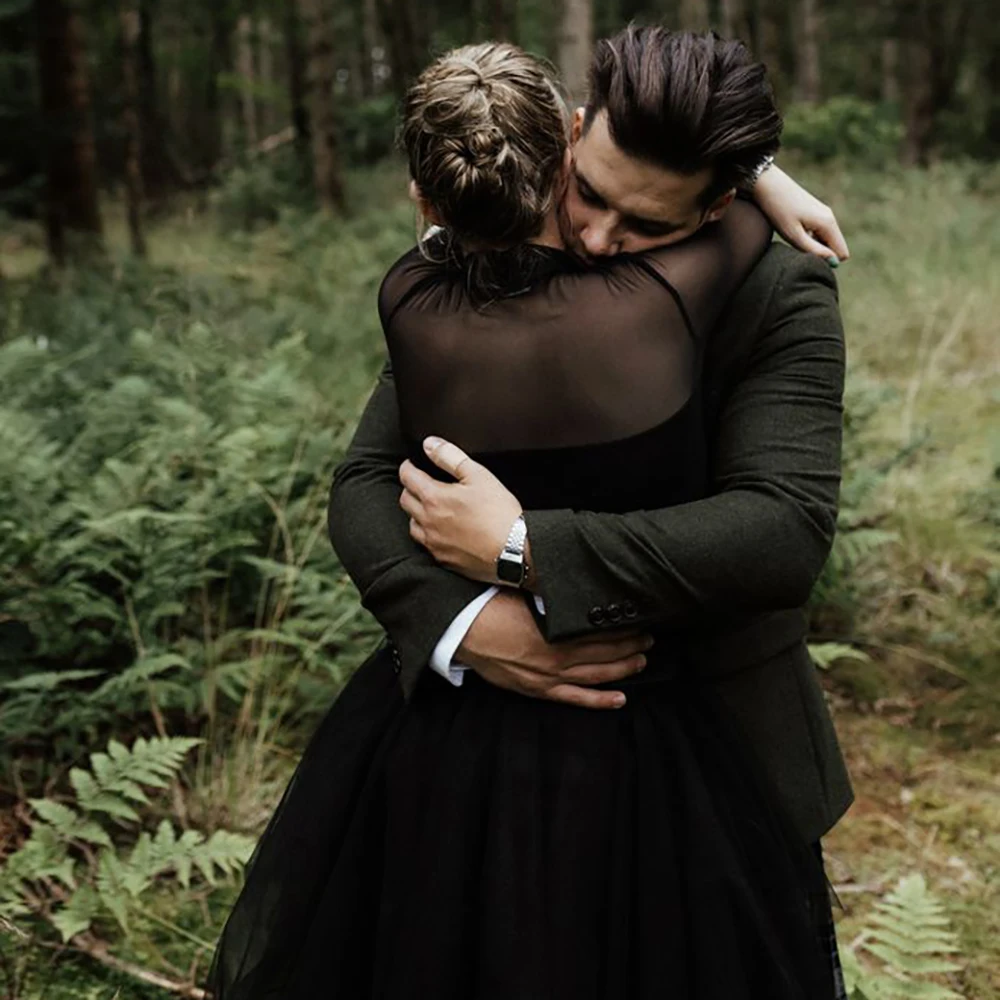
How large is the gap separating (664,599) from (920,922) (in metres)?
1.37

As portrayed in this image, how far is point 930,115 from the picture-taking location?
1962 cm

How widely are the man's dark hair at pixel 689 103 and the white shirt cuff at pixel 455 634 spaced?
73 cm

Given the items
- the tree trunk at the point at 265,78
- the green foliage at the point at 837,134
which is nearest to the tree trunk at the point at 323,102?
the green foliage at the point at 837,134

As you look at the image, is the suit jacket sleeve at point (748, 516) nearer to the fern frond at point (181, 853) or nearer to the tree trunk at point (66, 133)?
the fern frond at point (181, 853)

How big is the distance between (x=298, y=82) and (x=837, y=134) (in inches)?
361

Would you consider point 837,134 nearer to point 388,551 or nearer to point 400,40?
point 400,40

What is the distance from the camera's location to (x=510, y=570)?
1976 millimetres

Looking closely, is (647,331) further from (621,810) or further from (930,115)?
(930,115)

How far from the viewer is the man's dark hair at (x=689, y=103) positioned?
1.82 metres

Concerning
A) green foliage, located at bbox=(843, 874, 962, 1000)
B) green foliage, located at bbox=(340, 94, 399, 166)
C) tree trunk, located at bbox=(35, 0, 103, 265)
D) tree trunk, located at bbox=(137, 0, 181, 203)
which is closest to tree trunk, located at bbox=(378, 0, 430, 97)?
green foliage, located at bbox=(340, 94, 399, 166)

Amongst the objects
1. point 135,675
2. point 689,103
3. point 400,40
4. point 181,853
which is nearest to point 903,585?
point 135,675

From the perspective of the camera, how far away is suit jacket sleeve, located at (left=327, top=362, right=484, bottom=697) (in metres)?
2.05

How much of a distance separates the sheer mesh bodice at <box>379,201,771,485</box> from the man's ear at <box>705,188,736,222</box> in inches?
1.5

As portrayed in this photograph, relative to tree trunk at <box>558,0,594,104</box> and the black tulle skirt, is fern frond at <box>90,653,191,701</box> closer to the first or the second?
the black tulle skirt
